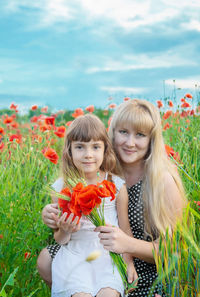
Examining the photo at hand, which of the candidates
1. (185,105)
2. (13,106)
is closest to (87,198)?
(185,105)

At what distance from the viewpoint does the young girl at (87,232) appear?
1823mm

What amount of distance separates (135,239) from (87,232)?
11.0 inches

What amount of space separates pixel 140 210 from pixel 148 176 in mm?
207

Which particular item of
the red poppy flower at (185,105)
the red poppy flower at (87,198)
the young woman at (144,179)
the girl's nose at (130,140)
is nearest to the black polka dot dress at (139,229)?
the young woman at (144,179)

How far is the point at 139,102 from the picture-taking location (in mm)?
2342

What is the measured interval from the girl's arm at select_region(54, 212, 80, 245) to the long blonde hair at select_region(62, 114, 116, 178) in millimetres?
357

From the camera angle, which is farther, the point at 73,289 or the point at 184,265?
the point at 73,289

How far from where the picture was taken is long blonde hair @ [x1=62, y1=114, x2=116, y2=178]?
6.69 ft

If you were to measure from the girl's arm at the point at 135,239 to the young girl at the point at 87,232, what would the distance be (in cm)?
10

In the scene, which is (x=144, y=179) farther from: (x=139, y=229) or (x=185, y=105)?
(x=185, y=105)

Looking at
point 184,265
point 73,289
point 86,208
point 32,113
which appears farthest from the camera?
point 32,113

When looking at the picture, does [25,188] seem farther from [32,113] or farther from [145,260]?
[32,113]

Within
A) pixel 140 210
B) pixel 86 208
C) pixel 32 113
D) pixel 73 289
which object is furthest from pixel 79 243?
pixel 32 113

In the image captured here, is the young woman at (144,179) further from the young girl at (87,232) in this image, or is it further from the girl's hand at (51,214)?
the young girl at (87,232)
